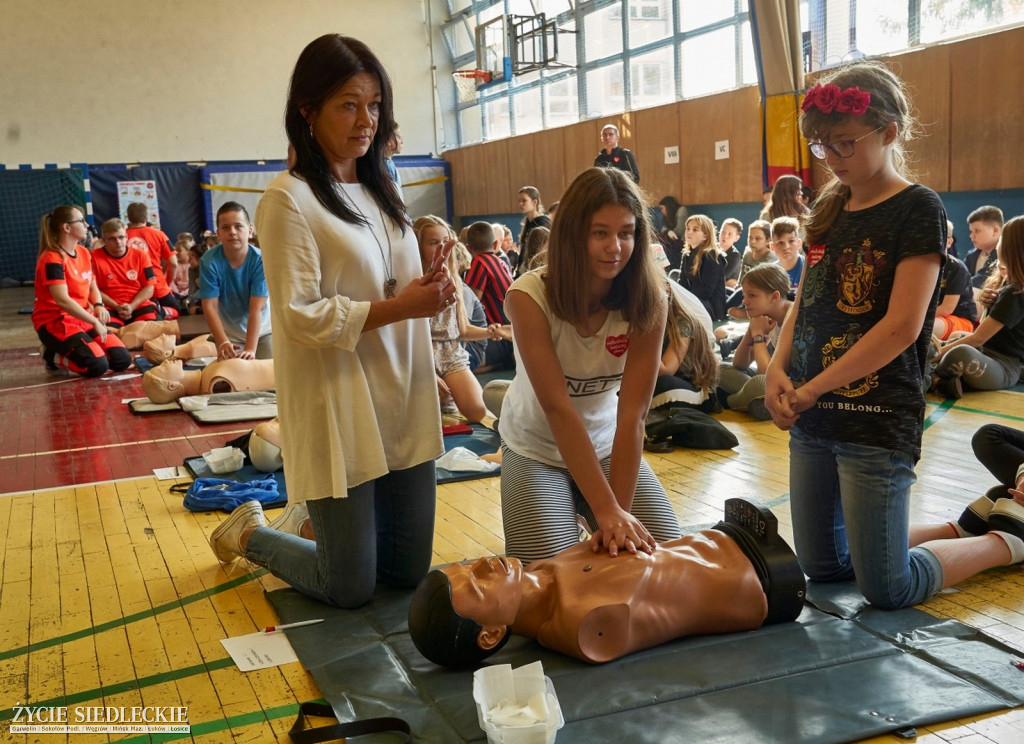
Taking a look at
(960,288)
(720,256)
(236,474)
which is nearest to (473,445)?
(236,474)

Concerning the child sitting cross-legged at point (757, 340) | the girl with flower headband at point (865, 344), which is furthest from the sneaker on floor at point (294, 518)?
the child sitting cross-legged at point (757, 340)

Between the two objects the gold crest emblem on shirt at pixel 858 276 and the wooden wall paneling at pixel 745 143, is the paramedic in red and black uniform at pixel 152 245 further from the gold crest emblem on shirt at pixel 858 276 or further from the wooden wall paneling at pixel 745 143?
the gold crest emblem on shirt at pixel 858 276

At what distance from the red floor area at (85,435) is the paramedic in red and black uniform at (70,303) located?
38 centimetres

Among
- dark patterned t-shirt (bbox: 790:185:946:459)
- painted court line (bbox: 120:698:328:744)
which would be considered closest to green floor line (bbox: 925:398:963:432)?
dark patterned t-shirt (bbox: 790:185:946:459)

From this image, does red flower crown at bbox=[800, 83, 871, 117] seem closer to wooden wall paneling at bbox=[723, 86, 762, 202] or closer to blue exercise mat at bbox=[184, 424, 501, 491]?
blue exercise mat at bbox=[184, 424, 501, 491]

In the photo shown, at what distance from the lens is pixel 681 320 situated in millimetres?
4855

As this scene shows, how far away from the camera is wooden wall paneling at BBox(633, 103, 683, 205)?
12727 mm

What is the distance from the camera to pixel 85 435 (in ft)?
19.1

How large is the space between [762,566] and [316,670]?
123 cm

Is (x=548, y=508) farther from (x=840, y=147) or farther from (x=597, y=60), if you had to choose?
(x=597, y=60)

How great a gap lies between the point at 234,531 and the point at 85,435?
3.11 m

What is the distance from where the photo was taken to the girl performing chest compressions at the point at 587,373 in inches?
102

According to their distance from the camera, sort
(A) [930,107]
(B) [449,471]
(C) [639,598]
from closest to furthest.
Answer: (C) [639,598], (B) [449,471], (A) [930,107]

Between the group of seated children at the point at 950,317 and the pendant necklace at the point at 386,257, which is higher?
the pendant necklace at the point at 386,257
